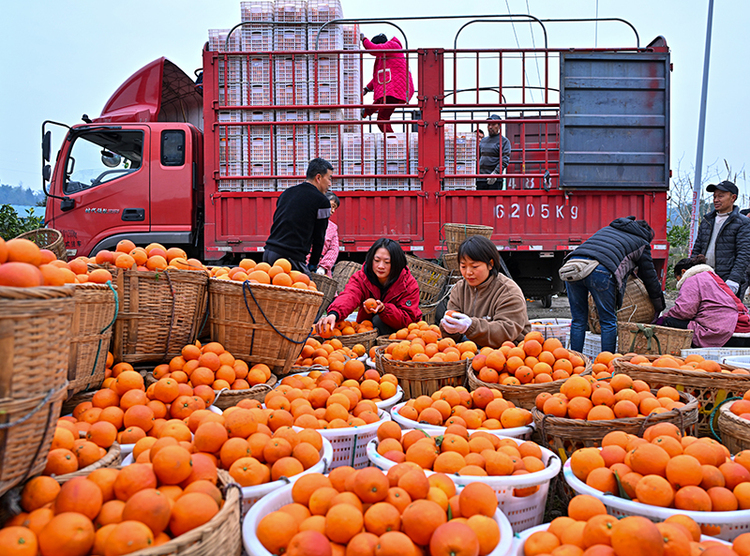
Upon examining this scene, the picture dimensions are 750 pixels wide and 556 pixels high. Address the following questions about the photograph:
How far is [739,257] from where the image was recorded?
644cm

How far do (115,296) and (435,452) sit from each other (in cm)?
180

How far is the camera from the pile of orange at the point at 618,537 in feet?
4.71

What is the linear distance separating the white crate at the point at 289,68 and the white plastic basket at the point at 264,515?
6.48 meters

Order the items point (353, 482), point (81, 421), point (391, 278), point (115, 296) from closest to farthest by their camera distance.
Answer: point (353, 482), point (81, 421), point (115, 296), point (391, 278)

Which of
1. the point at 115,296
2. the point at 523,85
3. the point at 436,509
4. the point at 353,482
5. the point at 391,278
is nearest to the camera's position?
the point at 436,509

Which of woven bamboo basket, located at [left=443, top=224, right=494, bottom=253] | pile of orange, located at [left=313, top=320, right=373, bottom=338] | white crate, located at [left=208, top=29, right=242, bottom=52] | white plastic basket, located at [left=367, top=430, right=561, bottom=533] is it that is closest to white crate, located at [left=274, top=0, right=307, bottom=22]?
white crate, located at [left=208, top=29, right=242, bottom=52]

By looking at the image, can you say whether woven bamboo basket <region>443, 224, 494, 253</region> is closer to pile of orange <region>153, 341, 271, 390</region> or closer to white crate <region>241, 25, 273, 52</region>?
white crate <region>241, 25, 273, 52</region>

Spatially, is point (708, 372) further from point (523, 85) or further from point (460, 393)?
point (523, 85)

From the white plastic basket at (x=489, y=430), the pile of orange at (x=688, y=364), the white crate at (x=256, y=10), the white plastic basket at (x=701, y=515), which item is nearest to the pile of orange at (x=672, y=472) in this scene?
the white plastic basket at (x=701, y=515)

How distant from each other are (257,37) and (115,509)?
23.6ft

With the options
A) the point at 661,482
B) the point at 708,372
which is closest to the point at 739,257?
the point at 708,372

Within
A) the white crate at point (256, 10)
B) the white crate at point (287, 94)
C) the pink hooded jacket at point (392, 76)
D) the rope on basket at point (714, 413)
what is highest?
the white crate at point (256, 10)

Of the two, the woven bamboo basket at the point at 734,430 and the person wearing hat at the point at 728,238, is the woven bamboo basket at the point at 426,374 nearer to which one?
the woven bamboo basket at the point at 734,430

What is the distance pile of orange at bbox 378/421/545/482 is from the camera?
205 centimetres
